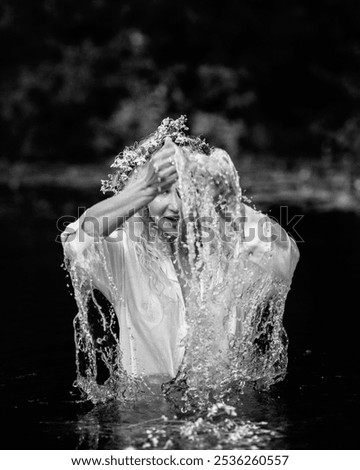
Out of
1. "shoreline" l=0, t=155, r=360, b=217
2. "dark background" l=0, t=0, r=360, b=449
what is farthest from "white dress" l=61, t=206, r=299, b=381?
"dark background" l=0, t=0, r=360, b=449

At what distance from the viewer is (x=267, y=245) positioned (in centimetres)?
402

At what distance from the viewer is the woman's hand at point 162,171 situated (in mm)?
3621

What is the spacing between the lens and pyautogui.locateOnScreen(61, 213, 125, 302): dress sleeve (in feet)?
12.5

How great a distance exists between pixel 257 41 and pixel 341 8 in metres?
2.39

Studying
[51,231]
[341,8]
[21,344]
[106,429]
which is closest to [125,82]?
[341,8]

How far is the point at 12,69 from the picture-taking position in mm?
24328

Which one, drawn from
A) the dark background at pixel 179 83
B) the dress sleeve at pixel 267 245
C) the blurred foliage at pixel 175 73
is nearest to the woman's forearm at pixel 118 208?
the dress sleeve at pixel 267 245

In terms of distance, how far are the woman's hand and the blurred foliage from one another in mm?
18934

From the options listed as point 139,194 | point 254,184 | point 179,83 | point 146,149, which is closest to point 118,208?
point 139,194

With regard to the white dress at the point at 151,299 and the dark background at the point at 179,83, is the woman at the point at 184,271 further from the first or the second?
the dark background at the point at 179,83

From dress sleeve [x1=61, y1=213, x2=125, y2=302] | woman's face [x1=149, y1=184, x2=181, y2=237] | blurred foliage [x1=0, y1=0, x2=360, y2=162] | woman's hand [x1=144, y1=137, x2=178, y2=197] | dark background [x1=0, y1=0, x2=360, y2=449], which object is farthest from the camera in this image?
blurred foliage [x1=0, y1=0, x2=360, y2=162]

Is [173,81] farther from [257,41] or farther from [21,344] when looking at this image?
[21,344]

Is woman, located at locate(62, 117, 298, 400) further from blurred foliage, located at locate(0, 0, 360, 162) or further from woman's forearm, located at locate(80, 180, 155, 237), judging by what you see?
blurred foliage, located at locate(0, 0, 360, 162)

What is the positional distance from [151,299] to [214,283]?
30 centimetres
